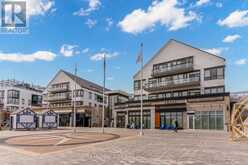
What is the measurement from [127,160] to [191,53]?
3630 centimetres

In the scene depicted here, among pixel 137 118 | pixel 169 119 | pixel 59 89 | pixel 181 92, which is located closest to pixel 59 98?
pixel 59 89

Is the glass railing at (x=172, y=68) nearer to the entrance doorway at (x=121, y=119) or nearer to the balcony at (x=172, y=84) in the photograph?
the balcony at (x=172, y=84)

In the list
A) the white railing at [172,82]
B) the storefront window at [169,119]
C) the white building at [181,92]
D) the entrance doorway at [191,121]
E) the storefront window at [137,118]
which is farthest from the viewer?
the storefront window at [137,118]

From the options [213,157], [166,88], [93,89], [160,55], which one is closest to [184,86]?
[166,88]

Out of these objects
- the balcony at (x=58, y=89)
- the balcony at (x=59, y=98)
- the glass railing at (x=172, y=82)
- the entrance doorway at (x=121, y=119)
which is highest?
the glass railing at (x=172, y=82)

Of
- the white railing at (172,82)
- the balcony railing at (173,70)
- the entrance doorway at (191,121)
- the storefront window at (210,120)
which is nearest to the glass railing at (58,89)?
the white railing at (172,82)

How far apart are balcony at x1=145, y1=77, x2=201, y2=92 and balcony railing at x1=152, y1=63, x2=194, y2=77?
1687mm

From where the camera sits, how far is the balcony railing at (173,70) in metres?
44.5

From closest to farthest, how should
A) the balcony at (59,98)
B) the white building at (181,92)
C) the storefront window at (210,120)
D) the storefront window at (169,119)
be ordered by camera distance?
the storefront window at (210,120) → the white building at (181,92) → the storefront window at (169,119) → the balcony at (59,98)

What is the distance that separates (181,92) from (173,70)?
441 cm

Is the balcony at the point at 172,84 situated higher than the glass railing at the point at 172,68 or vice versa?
the glass railing at the point at 172,68

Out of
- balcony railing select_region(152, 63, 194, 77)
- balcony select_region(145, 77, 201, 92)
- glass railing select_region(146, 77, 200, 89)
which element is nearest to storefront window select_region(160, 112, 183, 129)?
balcony select_region(145, 77, 201, 92)

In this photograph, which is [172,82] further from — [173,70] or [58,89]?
[58,89]

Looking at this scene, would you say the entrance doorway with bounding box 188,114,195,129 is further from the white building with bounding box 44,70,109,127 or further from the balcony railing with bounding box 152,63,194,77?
the white building with bounding box 44,70,109,127
